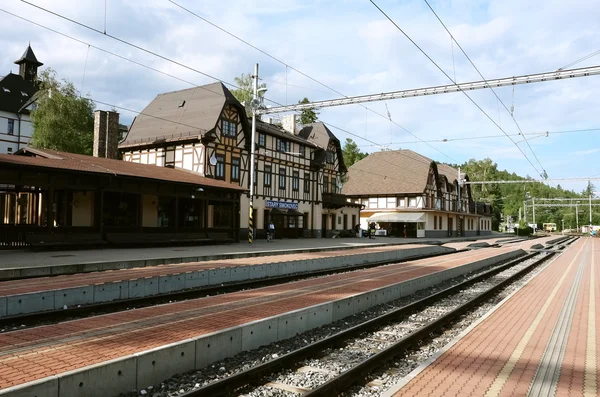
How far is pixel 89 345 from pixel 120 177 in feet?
52.8

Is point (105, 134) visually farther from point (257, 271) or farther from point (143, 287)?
point (143, 287)

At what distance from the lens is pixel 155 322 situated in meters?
7.04

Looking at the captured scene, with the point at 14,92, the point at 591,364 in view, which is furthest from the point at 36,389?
the point at 14,92

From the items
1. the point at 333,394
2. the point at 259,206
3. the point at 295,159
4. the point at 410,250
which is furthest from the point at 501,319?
the point at 295,159

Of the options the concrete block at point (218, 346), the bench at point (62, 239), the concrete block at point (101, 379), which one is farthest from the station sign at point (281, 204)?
the concrete block at point (101, 379)

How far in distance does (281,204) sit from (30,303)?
27.9m

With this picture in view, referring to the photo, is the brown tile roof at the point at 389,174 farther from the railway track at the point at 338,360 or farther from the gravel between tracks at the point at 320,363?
the gravel between tracks at the point at 320,363

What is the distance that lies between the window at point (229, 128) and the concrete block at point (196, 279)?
64.5 ft

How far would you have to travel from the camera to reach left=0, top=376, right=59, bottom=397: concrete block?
3659mm

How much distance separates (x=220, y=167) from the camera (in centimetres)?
3077

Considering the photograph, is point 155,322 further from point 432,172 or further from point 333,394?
point 432,172

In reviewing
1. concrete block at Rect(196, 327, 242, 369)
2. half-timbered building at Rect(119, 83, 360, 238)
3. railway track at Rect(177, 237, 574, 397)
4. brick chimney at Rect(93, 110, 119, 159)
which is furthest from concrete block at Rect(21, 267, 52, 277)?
brick chimney at Rect(93, 110, 119, 159)

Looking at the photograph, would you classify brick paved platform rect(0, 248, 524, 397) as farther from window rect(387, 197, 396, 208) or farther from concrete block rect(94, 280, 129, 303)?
window rect(387, 197, 396, 208)

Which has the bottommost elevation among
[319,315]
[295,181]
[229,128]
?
[319,315]
